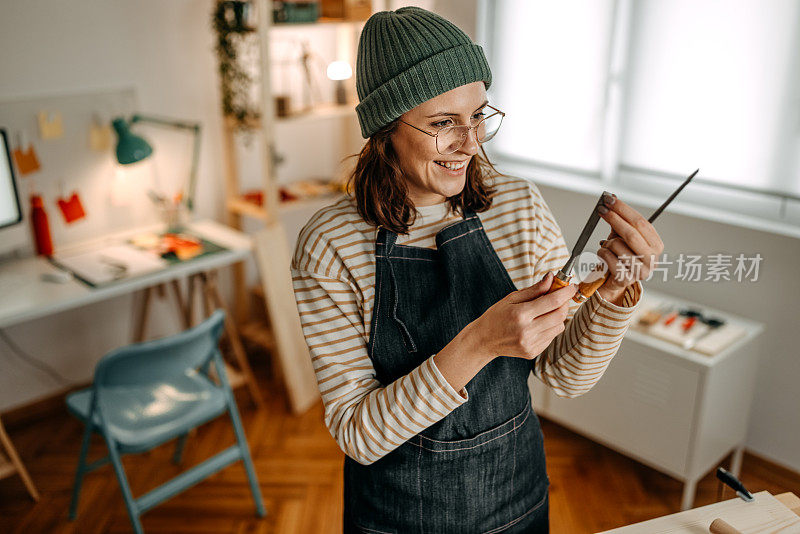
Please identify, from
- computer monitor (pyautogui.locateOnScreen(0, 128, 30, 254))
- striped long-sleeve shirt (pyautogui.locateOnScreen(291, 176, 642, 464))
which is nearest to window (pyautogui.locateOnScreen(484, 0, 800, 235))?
striped long-sleeve shirt (pyautogui.locateOnScreen(291, 176, 642, 464))

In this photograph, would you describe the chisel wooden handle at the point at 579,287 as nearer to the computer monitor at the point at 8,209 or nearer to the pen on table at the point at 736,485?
the pen on table at the point at 736,485

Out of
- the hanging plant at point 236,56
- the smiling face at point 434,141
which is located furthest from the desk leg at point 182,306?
the smiling face at point 434,141

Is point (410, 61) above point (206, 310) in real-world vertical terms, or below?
above

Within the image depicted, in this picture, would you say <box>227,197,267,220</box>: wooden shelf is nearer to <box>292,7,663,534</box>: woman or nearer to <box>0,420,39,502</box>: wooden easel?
<box>0,420,39,502</box>: wooden easel

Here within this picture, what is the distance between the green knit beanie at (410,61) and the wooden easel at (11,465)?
2.16 m

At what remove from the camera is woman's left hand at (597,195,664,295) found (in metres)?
0.91

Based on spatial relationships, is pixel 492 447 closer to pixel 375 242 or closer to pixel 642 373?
pixel 375 242

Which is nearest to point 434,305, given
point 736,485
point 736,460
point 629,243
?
point 629,243

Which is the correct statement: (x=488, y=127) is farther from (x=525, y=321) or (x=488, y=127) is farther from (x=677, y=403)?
(x=677, y=403)

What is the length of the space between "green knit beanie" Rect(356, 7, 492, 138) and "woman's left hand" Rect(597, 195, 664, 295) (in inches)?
12.2

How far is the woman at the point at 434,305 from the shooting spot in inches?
40.4

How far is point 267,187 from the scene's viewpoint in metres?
3.20

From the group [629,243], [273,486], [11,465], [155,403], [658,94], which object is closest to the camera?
[629,243]

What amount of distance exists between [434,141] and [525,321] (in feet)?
1.03
